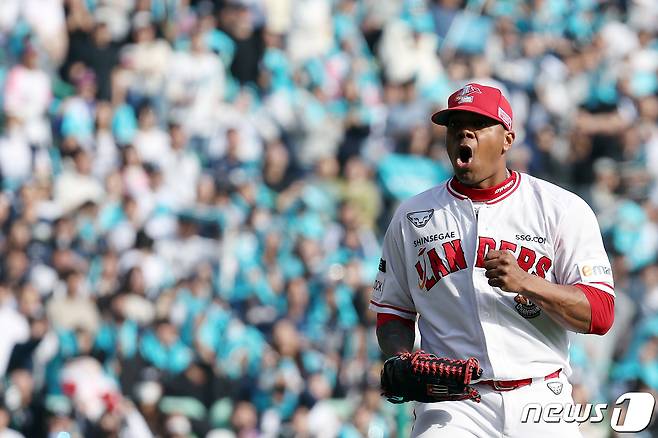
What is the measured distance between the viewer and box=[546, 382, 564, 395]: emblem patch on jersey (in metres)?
5.05

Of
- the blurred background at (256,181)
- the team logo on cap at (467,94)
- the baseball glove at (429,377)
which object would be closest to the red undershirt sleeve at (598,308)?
the baseball glove at (429,377)

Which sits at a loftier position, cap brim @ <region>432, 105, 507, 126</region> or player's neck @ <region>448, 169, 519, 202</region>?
cap brim @ <region>432, 105, 507, 126</region>

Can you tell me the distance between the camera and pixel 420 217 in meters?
5.34

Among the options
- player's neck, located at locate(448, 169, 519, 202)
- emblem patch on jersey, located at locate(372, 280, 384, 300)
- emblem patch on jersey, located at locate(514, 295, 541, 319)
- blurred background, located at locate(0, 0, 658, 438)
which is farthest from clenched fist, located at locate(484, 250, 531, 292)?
blurred background, located at locate(0, 0, 658, 438)

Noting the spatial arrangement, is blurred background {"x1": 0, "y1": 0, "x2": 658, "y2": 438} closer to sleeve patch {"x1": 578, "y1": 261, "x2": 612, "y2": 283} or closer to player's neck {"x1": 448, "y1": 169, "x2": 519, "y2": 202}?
player's neck {"x1": 448, "y1": 169, "x2": 519, "y2": 202}

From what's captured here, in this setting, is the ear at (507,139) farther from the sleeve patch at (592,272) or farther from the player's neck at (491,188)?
the sleeve patch at (592,272)

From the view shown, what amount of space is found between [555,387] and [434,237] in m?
0.81

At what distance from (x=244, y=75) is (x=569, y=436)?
9.71 m

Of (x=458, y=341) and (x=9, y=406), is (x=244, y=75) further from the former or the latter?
(x=458, y=341)

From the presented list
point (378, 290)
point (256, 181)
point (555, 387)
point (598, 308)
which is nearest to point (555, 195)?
point (598, 308)

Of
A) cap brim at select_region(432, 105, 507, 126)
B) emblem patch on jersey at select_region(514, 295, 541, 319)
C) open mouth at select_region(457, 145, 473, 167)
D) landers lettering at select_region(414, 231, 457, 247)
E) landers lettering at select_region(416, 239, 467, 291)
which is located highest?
cap brim at select_region(432, 105, 507, 126)

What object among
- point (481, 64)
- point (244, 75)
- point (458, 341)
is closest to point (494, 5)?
point (481, 64)

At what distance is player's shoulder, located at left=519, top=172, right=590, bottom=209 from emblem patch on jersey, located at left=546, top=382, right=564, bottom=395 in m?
0.74

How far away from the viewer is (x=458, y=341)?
16.9 feet
